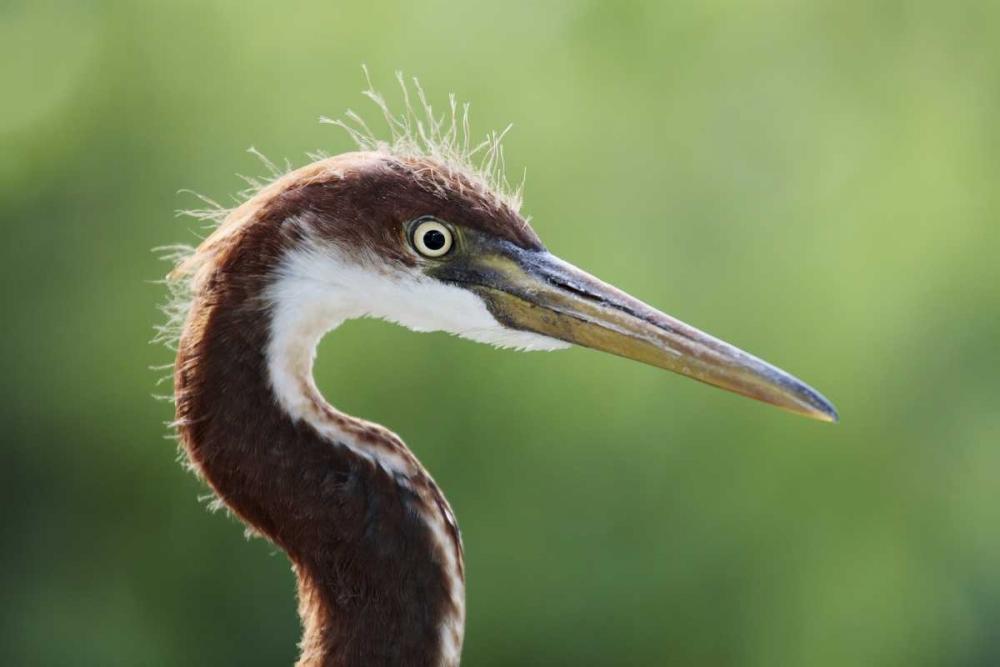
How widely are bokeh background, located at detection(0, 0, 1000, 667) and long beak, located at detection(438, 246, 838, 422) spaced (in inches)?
71.2

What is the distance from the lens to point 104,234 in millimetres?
3209

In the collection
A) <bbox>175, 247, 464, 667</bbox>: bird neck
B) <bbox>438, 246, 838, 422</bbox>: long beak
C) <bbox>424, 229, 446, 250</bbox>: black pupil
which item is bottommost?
<bbox>175, 247, 464, 667</bbox>: bird neck

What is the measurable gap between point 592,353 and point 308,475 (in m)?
2.05

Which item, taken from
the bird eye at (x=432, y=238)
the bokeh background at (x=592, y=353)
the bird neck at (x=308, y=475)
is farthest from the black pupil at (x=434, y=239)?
the bokeh background at (x=592, y=353)

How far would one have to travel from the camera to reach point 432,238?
4.40 feet

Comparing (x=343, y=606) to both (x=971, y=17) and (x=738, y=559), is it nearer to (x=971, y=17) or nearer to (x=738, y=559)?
(x=738, y=559)

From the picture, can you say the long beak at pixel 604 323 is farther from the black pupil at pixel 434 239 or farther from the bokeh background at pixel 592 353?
the bokeh background at pixel 592 353

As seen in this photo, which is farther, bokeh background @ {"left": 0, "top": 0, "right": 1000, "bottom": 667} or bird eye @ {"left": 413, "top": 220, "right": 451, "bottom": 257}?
bokeh background @ {"left": 0, "top": 0, "right": 1000, "bottom": 667}

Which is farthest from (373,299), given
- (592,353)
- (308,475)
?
(592,353)

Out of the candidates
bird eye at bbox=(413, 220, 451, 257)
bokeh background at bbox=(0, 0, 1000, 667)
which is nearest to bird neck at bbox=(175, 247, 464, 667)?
bird eye at bbox=(413, 220, 451, 257)

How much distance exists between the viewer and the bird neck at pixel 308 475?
1.26 metres

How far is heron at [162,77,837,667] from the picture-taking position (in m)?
1.27

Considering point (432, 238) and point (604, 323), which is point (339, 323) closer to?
point (432, 238)

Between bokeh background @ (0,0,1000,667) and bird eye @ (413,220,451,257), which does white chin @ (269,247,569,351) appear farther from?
bokeh background @ (0,0,1000,667)
